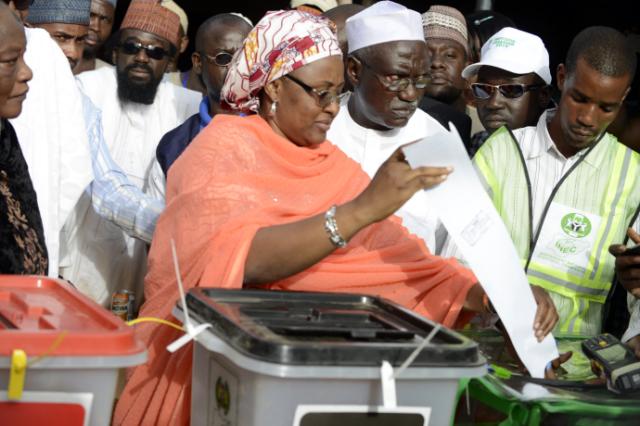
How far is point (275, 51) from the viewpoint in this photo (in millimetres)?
3537

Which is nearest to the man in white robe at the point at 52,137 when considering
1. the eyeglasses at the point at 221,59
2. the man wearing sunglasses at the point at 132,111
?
the man wearing sunglasses at the point at 132,111

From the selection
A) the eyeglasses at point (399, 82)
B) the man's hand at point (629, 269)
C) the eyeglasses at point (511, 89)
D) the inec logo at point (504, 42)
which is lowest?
the man's hand at point (629, 269)

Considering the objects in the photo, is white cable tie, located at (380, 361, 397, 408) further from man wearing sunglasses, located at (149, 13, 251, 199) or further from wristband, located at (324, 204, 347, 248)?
man wearing sunglasses, located at (149, 13, 251, 199)

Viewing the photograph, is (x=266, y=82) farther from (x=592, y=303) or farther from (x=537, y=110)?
(x=537, y=110)

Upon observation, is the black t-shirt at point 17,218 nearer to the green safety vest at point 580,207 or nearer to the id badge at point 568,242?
the green safety vest at point 580,207

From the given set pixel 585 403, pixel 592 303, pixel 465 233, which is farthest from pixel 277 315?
pixel 592 303

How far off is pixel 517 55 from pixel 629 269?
2.03m

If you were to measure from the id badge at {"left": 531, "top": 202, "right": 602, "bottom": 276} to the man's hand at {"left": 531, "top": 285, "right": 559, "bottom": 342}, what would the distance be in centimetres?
77

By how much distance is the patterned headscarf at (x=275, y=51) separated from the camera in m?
3.50

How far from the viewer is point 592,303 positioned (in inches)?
161

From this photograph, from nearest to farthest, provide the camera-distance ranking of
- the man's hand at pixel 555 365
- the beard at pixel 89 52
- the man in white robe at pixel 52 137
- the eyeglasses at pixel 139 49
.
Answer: the man's hand at pixel 555 365, the man in white robe at pixel 52 137, the eyeglasses at pixel 139 49, the beard at pixel 89 52

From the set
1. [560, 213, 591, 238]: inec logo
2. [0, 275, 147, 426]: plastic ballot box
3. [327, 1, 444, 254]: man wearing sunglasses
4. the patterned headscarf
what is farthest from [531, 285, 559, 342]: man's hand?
[327, 1, 444, 254]: man wearing sunglasses

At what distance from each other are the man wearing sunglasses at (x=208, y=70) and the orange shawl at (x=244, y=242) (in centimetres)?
173

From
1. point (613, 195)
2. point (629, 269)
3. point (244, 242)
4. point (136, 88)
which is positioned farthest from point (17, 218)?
point (136, 88)
